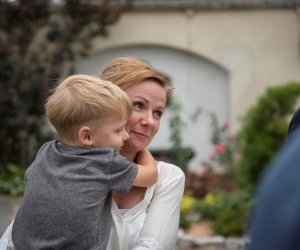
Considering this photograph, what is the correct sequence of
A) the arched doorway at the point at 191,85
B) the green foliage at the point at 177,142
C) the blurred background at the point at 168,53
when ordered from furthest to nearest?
the arched doorway at the point at 191,85, the blurred background at the point at 168,53, the green foliage at the point at 177,142

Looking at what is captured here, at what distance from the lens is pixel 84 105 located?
2.09 meters

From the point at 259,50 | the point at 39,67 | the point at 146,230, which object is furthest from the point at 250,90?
the point at 146,230

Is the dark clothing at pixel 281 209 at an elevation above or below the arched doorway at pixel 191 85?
above

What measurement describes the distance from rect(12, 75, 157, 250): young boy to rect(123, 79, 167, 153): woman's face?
21 centimetres

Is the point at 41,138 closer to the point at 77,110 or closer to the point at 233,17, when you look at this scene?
the point at 233,17

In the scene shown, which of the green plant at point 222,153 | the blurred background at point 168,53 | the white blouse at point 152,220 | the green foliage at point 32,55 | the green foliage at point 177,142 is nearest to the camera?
the white blouse at point 152,220

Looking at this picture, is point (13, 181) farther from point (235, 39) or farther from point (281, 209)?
point (281, 209)

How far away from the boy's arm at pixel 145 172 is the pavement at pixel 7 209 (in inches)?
210

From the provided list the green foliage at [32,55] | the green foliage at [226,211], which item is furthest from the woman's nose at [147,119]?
the green foliage at [32,55]

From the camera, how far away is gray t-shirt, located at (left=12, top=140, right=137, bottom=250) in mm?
2029

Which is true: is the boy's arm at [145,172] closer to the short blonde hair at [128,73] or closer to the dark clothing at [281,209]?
the short blonde hair at [128,73]

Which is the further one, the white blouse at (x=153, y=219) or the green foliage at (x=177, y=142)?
the green foliage at (x=177, y=142)

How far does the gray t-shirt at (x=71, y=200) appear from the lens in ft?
6.66

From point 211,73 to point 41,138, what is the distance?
3.15 meters
